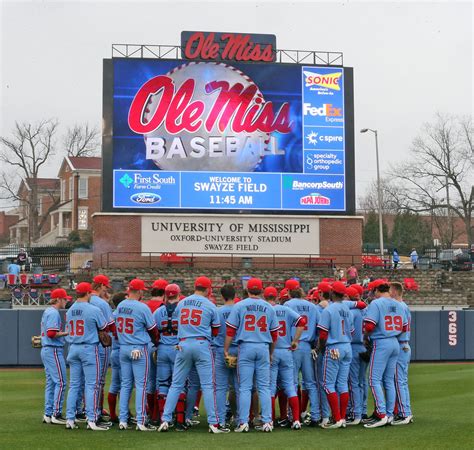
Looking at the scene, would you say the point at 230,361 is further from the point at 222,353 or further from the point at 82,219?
the point at 82,219

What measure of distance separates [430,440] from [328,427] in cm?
183

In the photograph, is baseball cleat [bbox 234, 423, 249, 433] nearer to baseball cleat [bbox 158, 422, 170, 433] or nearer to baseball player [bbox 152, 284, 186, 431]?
baseball cleat [bbox 158, 422, 170, 433]

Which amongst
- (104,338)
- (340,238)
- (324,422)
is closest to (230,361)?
(324,422)

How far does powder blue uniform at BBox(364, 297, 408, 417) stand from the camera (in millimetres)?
12773

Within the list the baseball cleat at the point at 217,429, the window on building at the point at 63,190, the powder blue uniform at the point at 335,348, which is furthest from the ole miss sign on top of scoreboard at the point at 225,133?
the window on building at the point at 63,190

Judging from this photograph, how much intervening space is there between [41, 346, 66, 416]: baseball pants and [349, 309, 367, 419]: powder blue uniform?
14.1 feet

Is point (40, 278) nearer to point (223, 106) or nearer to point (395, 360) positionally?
point (223, 106)

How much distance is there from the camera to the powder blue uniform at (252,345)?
482 inches

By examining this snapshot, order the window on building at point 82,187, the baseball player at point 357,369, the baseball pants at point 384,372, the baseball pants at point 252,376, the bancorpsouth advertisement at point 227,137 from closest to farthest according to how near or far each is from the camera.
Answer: the baseball pants at point 252,376 < the baseball pants at point 384,372 < the baseball player at point 357,369 < the bancorpsouth advertisement at point 227,137 < the window on building at point 82,187

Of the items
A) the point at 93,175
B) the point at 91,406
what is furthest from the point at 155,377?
the point at 93,175

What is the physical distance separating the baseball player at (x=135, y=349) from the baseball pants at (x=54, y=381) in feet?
3.94

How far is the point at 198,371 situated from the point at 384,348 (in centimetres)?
272

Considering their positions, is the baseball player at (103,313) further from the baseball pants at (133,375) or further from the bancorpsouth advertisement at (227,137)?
the bancorpsouth advertisement at (227,137)

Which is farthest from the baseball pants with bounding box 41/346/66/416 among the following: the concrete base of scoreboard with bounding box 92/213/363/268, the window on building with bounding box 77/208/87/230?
the window on building with bounding box 77/208/87/230
